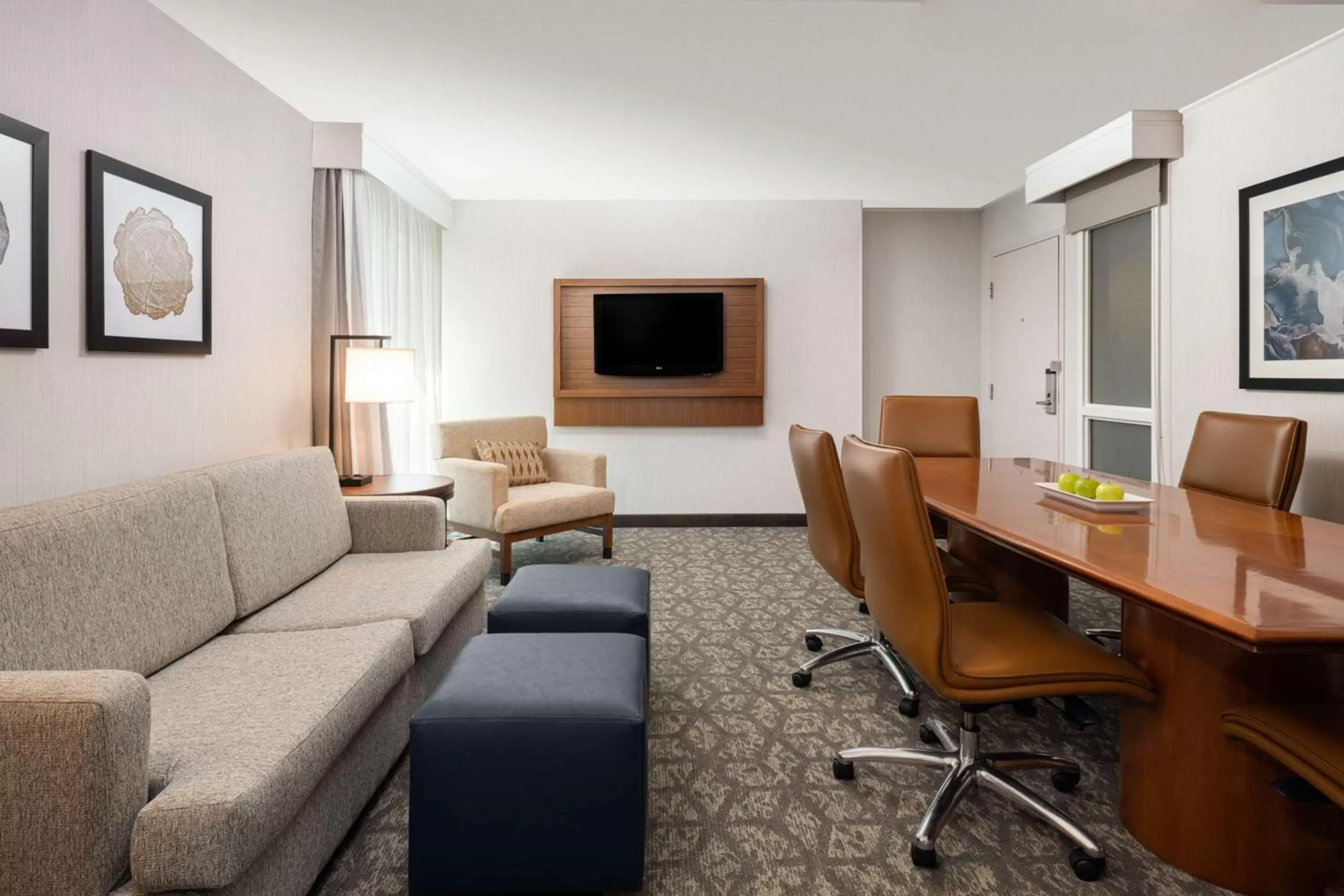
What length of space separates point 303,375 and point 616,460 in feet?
8.77

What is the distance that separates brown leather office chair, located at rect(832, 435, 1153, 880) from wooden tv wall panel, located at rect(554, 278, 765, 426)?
12.8 ft

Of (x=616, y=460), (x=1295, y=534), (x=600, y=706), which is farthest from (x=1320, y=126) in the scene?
(x=616, y=460)

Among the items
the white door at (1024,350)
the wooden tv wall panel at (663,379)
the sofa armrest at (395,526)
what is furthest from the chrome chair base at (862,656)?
the white door at (1024,350)

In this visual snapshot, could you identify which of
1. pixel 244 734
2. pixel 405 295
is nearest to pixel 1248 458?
pixel 244 734

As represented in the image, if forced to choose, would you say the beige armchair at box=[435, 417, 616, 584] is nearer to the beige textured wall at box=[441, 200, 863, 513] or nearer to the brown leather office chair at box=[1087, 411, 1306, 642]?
the beige textured wall at box=[441, 200, 863, 513]

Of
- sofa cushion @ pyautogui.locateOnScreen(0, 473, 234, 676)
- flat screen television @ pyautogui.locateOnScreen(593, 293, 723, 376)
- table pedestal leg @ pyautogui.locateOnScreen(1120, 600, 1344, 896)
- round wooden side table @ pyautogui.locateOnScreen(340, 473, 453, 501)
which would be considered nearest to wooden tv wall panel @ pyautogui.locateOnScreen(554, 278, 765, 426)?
flat screen television @ pyautogui.locateOnScreen(593, 293, 723, 376)

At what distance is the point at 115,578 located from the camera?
180 centimetres

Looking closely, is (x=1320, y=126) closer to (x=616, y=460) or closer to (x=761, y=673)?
(x=761, y=673)

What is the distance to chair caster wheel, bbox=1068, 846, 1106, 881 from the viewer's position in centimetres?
172

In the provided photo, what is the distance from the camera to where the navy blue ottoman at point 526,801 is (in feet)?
5.26

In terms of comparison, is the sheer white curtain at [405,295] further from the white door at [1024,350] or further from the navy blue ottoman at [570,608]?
the white door at [1024,350]

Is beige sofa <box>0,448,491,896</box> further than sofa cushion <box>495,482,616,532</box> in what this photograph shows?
No

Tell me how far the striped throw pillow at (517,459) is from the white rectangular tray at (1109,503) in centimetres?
330

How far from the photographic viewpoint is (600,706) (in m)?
1.67
